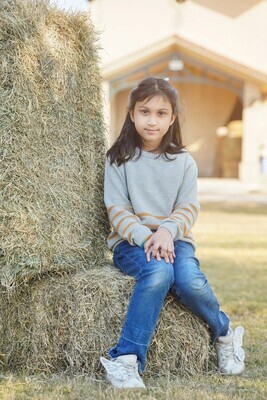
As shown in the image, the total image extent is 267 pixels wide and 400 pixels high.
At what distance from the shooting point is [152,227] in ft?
10.8

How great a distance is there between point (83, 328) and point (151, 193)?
71 cm

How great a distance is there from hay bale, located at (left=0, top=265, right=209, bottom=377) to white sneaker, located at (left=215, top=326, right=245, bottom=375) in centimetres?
8

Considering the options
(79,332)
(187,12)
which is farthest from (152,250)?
(187,12)

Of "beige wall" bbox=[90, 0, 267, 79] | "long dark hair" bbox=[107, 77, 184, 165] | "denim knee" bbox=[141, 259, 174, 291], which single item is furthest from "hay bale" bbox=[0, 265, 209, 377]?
"beige wall" bbox=[90, 0, 267, 79]

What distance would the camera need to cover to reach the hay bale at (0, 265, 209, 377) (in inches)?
120

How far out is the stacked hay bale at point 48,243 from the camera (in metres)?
3.04

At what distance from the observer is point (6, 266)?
2.96 meters

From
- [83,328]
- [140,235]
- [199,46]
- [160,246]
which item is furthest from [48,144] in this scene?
[199,46]

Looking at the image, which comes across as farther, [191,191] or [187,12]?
[187,12]

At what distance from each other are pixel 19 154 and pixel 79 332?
0.82 meters

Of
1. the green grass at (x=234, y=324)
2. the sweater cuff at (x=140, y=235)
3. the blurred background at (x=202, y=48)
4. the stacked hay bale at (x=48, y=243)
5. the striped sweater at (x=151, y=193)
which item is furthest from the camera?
the blurred background at (x=202, y=48)

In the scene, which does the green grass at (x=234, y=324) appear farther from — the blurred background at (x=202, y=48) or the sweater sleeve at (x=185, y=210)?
the blurred background at (x=202, y=48)

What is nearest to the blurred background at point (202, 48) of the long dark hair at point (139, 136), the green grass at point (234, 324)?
the green grass at point (234, 324)

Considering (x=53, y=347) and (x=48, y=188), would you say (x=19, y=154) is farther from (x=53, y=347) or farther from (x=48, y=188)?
(x=53, y=347)
